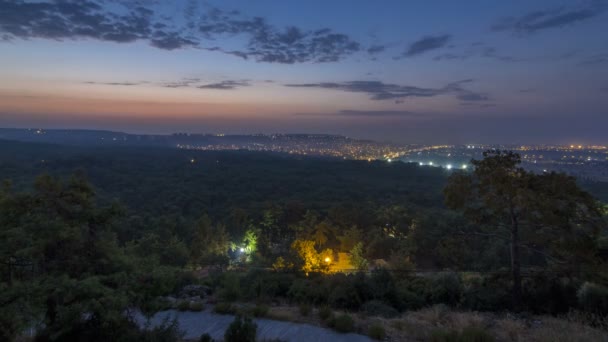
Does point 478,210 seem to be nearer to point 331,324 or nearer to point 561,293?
point 561,293

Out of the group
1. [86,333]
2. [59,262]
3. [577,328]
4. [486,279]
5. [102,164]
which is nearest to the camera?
[86,333]

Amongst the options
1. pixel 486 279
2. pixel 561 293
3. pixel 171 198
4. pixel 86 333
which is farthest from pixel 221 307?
pixel 171 198

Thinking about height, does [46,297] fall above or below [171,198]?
above

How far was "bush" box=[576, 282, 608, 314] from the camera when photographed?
6.70m

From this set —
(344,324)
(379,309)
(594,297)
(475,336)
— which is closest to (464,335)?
(475,336)


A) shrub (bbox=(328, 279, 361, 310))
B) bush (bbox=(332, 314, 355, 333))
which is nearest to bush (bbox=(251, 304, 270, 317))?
bush (bbox=(332, 314, 355, 333))

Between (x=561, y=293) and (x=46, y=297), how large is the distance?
365 inches

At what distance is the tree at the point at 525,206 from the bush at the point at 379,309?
107 inches

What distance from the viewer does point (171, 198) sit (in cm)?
4328

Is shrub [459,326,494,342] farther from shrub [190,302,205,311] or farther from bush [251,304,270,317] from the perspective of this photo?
shrub [190,302,205,311]

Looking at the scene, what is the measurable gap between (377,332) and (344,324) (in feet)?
2.22

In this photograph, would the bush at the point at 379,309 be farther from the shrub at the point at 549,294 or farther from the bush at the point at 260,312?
the shrub at the point at 549,294

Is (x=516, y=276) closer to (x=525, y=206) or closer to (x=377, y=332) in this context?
(x=525, y=206)

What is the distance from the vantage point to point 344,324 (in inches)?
249
